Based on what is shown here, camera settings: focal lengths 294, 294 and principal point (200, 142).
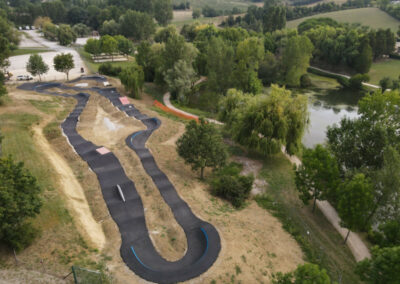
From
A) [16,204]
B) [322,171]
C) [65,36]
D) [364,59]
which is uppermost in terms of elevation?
[364,59]

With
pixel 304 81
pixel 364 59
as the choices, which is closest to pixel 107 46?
pixel 304 81

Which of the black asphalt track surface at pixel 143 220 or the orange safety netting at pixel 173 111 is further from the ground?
the black asphalt track surface at pixel 143 220

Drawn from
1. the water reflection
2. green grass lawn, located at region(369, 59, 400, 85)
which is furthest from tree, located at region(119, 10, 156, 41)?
green grass lawn, located at region(369, 59, 400, 85)

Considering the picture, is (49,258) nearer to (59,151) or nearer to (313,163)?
(59,151)

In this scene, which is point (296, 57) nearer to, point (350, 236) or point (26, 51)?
point (350, 236)

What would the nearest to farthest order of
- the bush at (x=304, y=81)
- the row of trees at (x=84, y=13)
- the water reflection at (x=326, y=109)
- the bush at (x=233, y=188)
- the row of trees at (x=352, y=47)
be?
the bush at (x=233, y=188) < the water reflection at (x=326, y=109) < the bush at (x=304, y=81) < the row of trees at (x=352, y=47) < the row of trees at (x=84, y=13)

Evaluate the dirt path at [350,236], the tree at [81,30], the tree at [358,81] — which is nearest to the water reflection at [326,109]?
the tree at [358,81]

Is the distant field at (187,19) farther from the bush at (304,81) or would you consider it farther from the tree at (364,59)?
the tree at (364,59)
